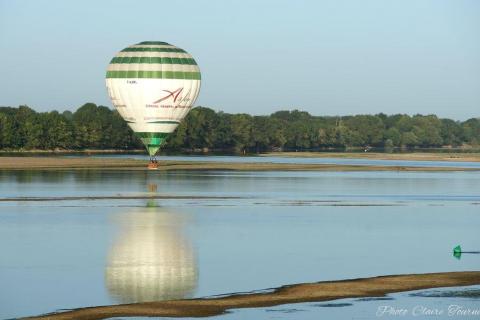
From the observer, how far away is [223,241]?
47.6 m

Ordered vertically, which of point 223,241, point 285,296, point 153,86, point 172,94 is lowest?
point 285,296

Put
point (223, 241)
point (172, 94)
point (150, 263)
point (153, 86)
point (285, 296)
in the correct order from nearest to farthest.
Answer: point (285, 296)
point (150, 263)
point (223, 241)
point (153, 86)
point (172, 94)

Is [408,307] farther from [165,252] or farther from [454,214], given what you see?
[454,214]

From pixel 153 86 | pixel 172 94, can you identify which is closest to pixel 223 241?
pixel 153 86

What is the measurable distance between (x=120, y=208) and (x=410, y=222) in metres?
16.2

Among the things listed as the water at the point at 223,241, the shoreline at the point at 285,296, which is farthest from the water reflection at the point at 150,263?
the shoreline at the point at 285,296

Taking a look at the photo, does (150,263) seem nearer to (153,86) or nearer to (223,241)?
(223,241)

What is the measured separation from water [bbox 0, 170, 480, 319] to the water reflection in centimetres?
5

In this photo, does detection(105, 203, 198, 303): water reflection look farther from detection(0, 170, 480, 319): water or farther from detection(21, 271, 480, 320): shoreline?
detection(21, 271, 480, 320): shoreline

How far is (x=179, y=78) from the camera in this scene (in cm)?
10875

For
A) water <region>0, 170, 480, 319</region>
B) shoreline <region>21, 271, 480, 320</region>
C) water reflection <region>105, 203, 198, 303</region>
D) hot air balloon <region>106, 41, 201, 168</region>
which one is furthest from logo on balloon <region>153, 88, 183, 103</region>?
shoreline <region>21, 271, 480, 320</region>

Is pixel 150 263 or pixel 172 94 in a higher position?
pixel 172 94

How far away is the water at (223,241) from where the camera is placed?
32.6 metres

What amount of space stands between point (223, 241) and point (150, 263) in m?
8.51
